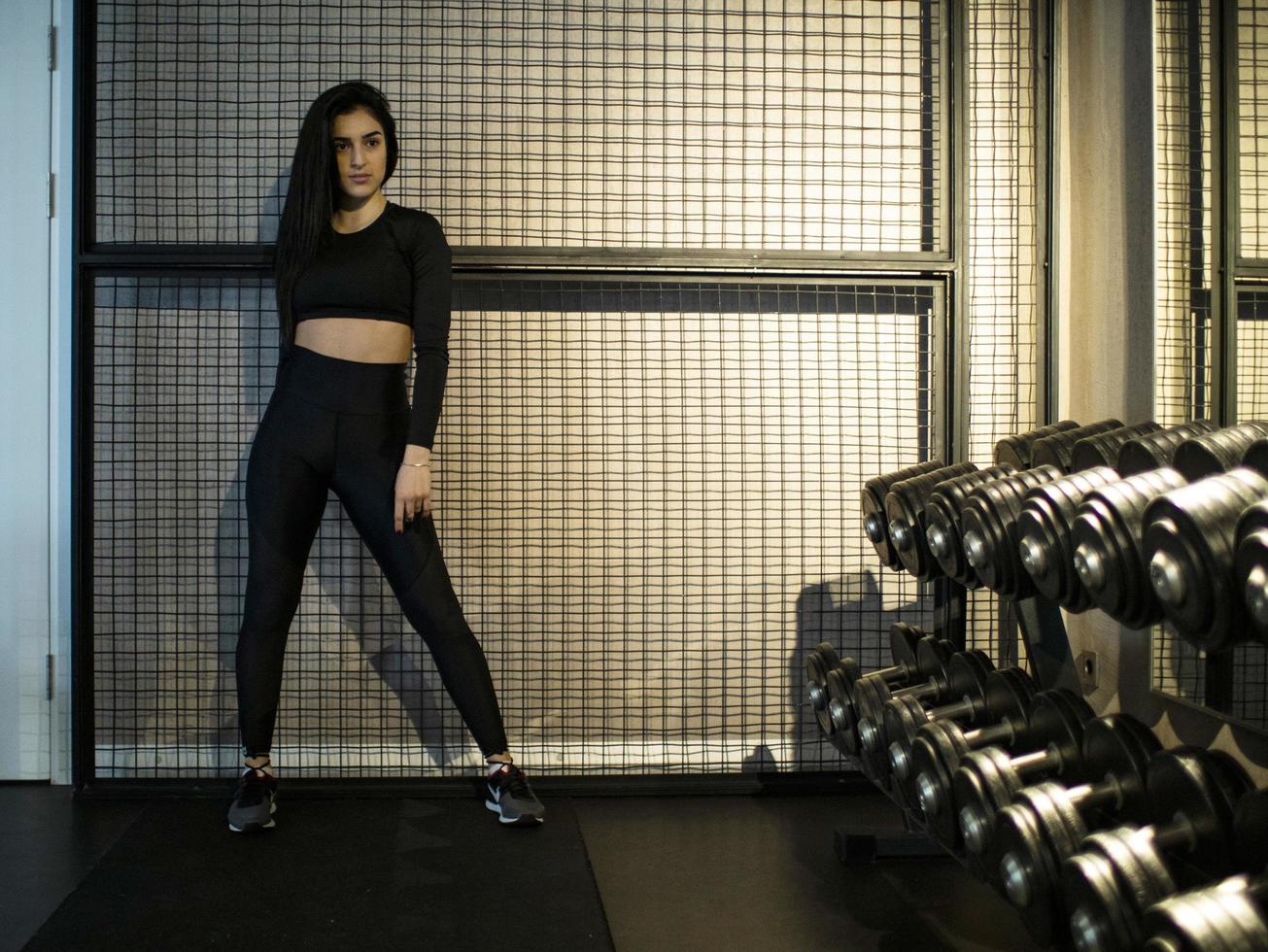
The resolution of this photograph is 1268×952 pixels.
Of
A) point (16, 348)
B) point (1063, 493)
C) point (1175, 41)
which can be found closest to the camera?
point (1063, 493)

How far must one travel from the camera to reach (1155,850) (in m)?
1.44

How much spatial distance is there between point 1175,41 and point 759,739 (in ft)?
6.35

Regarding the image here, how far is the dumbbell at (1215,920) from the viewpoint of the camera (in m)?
1.17

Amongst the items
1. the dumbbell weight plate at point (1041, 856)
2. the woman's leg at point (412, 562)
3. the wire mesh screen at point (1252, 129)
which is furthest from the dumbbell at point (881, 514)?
the woman's leg at point (412, 562)

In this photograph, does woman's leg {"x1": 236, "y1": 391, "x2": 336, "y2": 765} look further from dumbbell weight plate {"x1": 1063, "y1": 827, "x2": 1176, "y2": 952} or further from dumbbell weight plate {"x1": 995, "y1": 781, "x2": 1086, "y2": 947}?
dumbbell weight plate {"x1": 1063, "y1": 827, "x2": 1176, "y2": 952}

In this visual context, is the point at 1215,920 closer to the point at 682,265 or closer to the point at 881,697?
the point at 881,697

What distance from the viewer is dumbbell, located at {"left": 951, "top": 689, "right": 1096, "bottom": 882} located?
1.74 metres

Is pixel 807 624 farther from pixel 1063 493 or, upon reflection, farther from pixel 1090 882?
pixel 1090 882

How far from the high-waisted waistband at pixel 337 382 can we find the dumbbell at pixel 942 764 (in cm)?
143

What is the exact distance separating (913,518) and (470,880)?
1.15 meters

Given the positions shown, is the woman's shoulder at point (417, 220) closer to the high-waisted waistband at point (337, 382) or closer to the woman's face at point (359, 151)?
the woman's face at point (359, 151)

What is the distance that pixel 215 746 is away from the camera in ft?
10.0

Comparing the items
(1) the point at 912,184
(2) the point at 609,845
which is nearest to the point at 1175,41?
(1) the point at 912,184

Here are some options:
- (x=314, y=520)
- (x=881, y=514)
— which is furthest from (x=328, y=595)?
(x=881, y=514)
